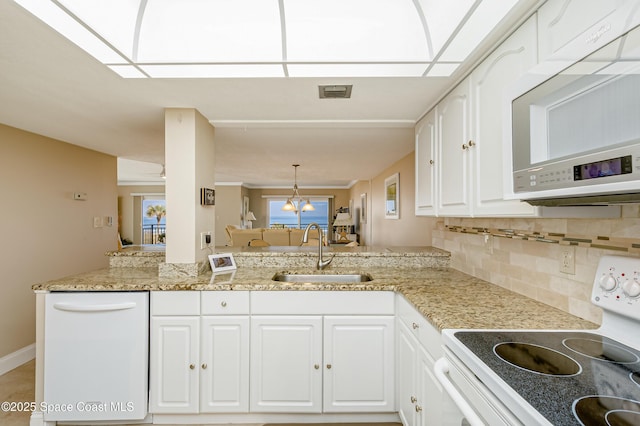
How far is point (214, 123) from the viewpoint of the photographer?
2391mm

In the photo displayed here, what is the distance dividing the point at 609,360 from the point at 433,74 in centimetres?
145

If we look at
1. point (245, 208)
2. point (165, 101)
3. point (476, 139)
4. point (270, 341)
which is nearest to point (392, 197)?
point (476, 139)

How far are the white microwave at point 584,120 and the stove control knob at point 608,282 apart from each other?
0.34 meters

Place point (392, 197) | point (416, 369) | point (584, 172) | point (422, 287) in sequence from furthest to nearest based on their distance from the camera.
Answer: point (392, 197) → point (422, 287) → point (416, 369) → point (584, 172)

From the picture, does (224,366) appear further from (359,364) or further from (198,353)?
(359,364)

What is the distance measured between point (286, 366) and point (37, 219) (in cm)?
292

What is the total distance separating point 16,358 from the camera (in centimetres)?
270

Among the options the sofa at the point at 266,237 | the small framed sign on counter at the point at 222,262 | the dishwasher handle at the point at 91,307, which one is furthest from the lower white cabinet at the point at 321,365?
the sofa at the point at 266,237

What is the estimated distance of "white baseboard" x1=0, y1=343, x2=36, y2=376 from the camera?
260cm

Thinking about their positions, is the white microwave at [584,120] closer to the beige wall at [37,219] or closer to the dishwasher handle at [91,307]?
the dishwasher handle at [91,307]

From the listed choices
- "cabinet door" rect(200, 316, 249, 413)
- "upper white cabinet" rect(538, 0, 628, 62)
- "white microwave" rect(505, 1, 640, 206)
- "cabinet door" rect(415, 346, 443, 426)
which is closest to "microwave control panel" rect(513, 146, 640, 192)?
"white microwave" rect(505, 1, 640, 206)

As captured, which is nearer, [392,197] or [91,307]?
[91,307]

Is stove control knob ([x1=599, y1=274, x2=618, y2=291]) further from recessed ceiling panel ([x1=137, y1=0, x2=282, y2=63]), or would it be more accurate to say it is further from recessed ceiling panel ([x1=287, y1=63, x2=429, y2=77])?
recessed ceiling panel ([x1=137, y1=0, x2=282, y2=63])

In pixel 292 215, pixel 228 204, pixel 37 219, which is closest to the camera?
pixel 37 219
